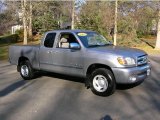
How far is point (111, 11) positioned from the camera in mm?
29250

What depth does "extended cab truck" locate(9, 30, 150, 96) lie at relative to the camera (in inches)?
296

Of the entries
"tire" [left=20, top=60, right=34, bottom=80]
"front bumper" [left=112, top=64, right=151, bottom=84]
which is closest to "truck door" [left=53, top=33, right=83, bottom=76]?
"front bumper" [left=112, top=64, right=151, bottom=84]

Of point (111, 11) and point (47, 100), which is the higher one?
point (111, 11)

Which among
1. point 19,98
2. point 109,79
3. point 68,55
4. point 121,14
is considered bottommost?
point 19,98

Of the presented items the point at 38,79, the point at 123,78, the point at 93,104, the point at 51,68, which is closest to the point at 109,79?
the point at 123,78

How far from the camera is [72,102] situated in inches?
286

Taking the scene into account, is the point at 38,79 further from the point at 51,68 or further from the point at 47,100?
the point at 47,100

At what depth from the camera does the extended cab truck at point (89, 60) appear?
752cm

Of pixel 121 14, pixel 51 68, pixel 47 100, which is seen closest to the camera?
pixel 47 100

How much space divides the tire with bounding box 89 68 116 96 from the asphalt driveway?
174 mm

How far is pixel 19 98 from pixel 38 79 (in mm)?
2692

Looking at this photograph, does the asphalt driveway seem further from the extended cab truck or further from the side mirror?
the side mirror

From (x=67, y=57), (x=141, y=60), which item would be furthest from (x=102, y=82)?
(x=67, y=57)

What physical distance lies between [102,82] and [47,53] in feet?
7.92
